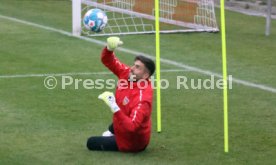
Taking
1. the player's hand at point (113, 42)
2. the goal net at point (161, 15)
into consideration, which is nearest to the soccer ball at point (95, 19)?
the player's hand at point (113, 42)

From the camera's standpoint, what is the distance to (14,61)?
49.6ft

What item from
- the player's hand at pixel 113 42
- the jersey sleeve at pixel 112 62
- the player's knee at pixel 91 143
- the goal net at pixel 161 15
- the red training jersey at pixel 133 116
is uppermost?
the player's hand at pixel 113 42

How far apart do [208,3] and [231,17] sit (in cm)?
159

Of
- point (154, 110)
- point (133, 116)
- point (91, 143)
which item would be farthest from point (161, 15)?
point (133, 116)

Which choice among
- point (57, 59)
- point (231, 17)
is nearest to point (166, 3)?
point (231, 17)

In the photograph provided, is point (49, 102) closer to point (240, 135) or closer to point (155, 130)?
point (155, 130)

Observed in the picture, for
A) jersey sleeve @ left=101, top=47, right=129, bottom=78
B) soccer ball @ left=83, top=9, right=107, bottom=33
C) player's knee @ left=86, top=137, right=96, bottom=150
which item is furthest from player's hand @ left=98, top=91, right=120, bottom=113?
soccer ball @ left=83, top=9, right=107, bottom=33

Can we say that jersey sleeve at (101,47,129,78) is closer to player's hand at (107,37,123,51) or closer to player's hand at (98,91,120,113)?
player's hand at (107,37,123,51)

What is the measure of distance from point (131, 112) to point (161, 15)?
11.0 m

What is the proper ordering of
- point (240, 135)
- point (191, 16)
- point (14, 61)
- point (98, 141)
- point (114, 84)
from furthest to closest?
1. point (191, 16)
2. point (14, 61)
3. point (114, 84)
4. point (240, 135)
5. point (98, 141)

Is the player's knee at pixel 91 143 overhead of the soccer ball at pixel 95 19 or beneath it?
beneath

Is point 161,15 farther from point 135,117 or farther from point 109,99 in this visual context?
point 109,99

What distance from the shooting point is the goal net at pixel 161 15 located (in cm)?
1934

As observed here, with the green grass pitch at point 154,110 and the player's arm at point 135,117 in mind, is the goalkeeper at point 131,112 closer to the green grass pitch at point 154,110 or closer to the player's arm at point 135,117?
the player's arm at point 135,117
